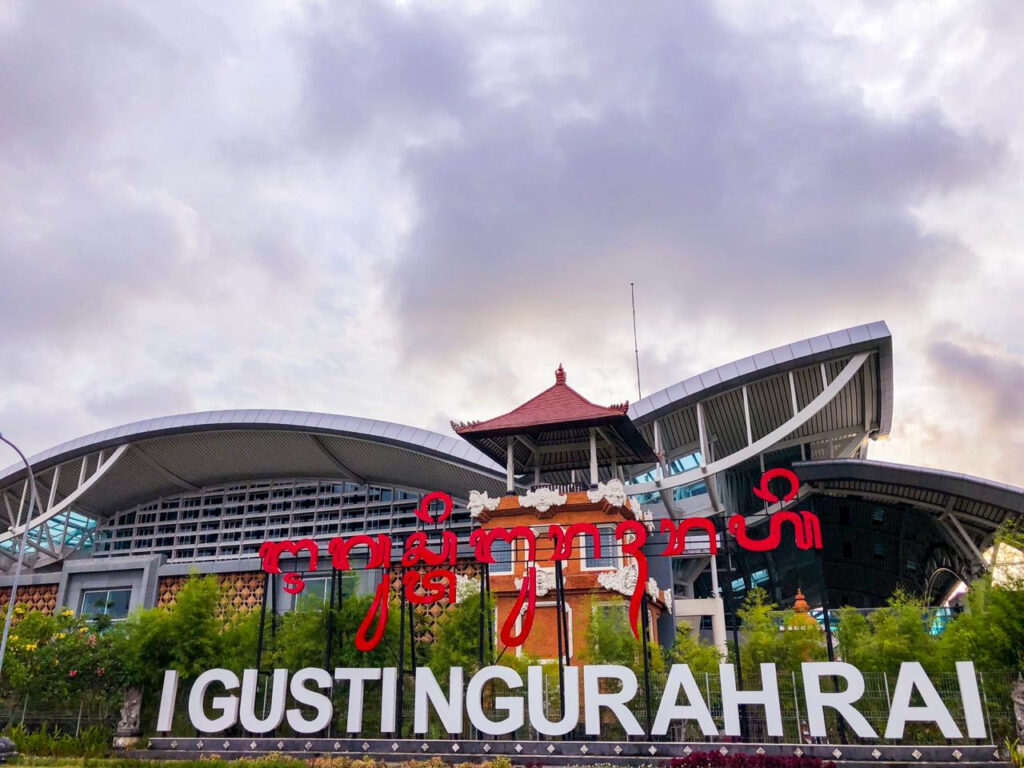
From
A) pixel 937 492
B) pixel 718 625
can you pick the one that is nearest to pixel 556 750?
pixel 718 625

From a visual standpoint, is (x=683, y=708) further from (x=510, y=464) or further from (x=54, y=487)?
(x=54, y=487)

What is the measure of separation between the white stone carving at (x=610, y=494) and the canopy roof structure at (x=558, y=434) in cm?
269

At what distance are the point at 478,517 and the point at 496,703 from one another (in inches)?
548

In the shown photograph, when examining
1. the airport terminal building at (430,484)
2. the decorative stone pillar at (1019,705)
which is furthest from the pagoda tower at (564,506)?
the decorative stone pillar at (1019,705)

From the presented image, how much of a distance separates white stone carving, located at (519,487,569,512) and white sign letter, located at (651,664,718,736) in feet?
45.4

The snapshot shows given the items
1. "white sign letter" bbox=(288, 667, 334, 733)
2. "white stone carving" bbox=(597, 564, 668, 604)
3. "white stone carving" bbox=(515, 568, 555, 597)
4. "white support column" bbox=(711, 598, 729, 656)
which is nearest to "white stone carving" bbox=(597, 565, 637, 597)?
"white stone carving" bbox=(597, 564, 668, 604)

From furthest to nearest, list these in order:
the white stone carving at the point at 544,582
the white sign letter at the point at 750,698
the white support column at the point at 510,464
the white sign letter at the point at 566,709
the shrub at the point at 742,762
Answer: the white support column at the point at 510,464 → the white stone carving at the point at 544,582 → the white sign letter at the point at 566,709 → the white sign letter at the point at 750,698 → the shrub at the point at 742,762

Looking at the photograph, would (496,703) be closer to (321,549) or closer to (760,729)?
(760,729)

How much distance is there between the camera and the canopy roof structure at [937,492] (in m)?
43.6

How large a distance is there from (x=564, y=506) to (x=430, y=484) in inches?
585

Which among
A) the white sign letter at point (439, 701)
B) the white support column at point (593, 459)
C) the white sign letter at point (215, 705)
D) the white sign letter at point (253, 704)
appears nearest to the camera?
the white sign letter at point (439, 701)

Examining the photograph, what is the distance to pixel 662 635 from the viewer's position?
42000 millimetres

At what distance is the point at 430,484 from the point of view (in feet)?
168

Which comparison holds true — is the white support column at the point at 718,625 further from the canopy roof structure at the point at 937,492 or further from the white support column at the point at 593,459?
the white support column at the point at 593,459
